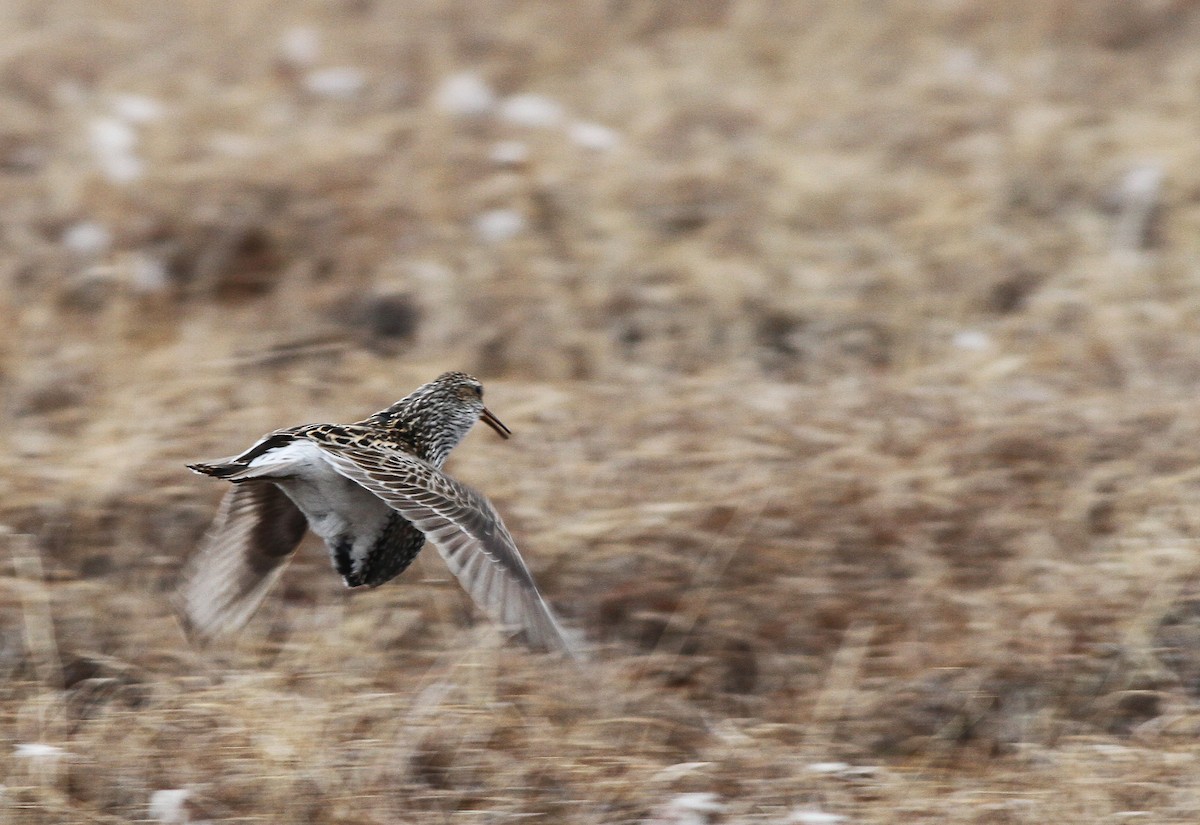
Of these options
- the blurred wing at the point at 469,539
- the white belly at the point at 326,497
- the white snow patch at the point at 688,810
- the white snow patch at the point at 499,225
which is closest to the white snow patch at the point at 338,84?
the white snow patch at the point at 499,225

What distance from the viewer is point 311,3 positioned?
324 inches

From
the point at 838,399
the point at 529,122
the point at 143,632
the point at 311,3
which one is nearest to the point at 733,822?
the point at 143,632

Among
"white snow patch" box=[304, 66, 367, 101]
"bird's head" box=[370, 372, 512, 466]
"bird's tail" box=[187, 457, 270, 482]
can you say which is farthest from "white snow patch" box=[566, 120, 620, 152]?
"bird's tail" box=[187, 457, 270, 482]

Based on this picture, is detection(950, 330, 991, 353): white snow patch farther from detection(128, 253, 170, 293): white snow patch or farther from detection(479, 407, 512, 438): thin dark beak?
detection(128, 253, 170, 293): white snow patch

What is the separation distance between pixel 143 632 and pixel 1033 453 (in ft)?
8.72

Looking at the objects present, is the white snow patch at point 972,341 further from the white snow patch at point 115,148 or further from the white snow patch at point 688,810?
the white snow patch at point 115,148

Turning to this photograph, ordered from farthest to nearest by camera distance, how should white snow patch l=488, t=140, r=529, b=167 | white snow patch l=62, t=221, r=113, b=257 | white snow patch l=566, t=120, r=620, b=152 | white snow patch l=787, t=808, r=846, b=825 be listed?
white snow patch l=566, t=120, r=620, b=152 < white snow patch l=488, t=140, r=529, b=167 < white snow patch l=62, t=221, r=113, b=257 < white snow patch l=787, t=808, r=846, b=825

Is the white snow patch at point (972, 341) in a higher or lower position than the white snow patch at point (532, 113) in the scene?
lower

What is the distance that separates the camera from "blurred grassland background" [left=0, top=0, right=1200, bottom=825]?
3936 mm

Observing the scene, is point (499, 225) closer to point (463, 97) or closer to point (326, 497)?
point (463, 97)

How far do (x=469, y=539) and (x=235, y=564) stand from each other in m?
0.86

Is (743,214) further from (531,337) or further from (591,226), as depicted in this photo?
(531,337)

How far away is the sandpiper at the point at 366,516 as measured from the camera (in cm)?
361

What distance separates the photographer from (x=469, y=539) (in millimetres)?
3652
